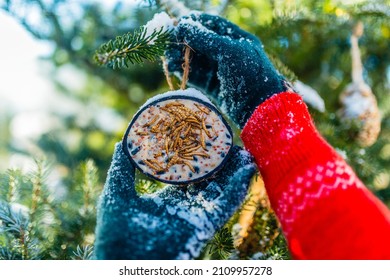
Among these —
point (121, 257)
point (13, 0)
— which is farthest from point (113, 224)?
point (13, 0)

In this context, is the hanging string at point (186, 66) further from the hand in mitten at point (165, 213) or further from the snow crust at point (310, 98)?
the snow crust at point (310, 98)

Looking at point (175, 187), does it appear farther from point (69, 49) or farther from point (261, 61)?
point (69, 49)

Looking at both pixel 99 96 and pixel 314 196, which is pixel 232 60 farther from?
pixel 99 96

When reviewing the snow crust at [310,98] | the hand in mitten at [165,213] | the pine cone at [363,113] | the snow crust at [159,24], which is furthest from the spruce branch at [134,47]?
the pine cone at [363,113]

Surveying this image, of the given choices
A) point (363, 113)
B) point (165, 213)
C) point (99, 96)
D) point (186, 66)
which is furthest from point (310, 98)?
→ point (99, 96)

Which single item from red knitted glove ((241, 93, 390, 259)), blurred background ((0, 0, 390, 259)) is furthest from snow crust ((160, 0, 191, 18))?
red knitted glove ((241, 93, 390, 259))

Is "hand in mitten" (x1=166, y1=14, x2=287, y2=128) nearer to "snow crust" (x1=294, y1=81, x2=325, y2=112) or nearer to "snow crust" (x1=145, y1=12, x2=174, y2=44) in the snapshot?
"snow crust" (x1=145, y1=12, x2=174, y2=44)
